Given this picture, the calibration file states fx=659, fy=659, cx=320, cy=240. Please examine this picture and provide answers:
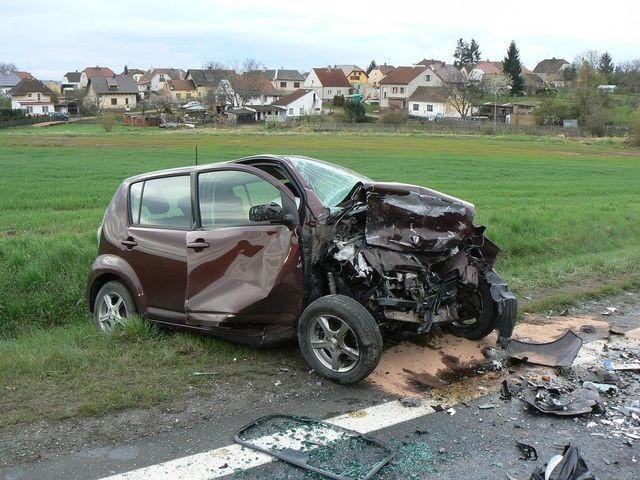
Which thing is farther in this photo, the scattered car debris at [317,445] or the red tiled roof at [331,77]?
the red tiled roof at [331,77]

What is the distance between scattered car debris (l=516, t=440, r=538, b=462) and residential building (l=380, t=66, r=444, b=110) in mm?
112125

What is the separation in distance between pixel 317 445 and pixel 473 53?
6464 inches

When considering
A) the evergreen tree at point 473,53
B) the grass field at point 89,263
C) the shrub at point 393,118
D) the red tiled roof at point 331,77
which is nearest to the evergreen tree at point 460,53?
the evergreen tree at point 473,53

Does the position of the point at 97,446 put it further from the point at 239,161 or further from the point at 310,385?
the point at 239,161

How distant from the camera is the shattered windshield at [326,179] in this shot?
5570 millimetres

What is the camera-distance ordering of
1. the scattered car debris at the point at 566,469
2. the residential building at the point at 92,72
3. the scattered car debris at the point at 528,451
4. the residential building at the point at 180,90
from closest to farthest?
1. the scattered car debris at the point at 566,469
2. the scattered car debris at the point at 528,451
3. the residential building at the point at 180,90
4. the residential building at the point at 92,72

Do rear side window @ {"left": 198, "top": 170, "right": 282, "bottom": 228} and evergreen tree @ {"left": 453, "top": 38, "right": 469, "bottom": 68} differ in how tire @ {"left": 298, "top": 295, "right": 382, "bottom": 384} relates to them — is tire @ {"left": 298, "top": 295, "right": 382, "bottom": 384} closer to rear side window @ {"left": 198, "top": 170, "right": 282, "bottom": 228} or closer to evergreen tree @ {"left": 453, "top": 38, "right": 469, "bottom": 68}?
rear side window @ {"left": 198, "top": 170, "right": 282, "bottom": 228}

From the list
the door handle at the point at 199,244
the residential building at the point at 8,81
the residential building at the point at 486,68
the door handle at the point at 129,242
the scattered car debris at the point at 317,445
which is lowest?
the scattered car debris at the point at 317,445

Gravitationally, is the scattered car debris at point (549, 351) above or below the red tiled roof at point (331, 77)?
below

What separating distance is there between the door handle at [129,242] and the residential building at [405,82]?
110171 mm

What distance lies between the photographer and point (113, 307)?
244 inches

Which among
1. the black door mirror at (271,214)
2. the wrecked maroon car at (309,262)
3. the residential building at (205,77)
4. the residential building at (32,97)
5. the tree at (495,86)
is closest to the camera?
the wrecked maroon car at (309,262)

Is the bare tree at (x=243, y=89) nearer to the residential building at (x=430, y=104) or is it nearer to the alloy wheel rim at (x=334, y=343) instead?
the residential building at (x=430, y=104)

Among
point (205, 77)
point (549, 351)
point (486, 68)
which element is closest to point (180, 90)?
point (205, 77)
